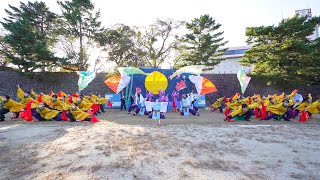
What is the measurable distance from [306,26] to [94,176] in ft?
70.2

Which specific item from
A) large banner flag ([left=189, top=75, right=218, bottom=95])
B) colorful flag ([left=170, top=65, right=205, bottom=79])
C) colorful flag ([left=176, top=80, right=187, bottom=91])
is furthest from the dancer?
large banner flag ([left=189, top=75, right=218, bottom=95])

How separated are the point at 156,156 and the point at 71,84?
699 inches

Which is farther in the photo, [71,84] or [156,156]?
[71,84]

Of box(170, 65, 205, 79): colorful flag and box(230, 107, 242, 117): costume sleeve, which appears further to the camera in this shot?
box(170, 65, 205, 79): colorful flag

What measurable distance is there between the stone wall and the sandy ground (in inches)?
551

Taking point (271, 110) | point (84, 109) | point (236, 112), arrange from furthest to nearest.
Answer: point (271, 110), point (84, 109), point (236, 112)

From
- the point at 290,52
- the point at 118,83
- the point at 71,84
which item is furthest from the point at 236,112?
the point at 71,84

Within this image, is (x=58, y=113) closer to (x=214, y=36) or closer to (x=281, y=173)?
(x=281, y=173)

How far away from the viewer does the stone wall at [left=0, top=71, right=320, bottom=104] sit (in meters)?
19.7

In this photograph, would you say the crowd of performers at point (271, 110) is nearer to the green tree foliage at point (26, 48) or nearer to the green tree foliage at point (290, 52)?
the green tree foliage at point (290, 52)

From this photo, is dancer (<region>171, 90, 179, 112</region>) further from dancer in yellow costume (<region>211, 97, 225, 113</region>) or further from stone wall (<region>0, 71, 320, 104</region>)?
stone wall (<region>0, 71, 320, 104</region>)

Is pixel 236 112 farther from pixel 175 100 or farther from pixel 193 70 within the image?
pixel 175 100

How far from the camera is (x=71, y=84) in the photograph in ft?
67.0

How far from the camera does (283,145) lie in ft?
18.6
